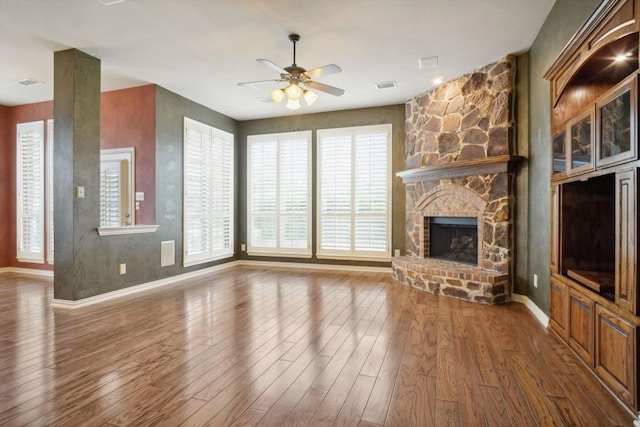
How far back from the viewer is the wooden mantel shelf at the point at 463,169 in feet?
14.5

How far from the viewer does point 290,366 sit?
2598 millimetres

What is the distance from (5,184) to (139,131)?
333 centimetres

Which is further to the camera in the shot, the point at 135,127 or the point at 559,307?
the point at 135,127

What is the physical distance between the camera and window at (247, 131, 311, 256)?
6957 millimetres

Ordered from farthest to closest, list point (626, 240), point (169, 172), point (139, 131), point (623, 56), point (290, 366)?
point (169, 172) → point (139, 131) → point (290, 366) → point (623, 56) → point (626, 240)

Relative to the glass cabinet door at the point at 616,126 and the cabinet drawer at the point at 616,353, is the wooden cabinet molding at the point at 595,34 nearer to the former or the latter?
the glass cabinet door at the point at 616,126

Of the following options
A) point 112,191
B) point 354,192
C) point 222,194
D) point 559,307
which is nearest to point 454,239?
point 354,192

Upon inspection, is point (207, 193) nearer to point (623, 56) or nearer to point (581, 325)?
point (581, 325)

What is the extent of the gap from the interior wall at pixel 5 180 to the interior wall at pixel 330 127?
420 centimetres

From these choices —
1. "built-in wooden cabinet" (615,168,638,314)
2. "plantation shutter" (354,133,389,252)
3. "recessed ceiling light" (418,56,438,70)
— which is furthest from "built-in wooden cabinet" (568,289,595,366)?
"plantation shutter" (354,133,389,252)

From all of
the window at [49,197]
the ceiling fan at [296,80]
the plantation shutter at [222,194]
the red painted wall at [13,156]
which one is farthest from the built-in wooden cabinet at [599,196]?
the red painted wall at [13,156]

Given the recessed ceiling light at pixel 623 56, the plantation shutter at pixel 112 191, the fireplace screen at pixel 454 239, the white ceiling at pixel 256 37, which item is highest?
the white ceiling at pixel 256 37

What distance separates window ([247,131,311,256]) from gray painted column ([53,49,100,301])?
3.34m

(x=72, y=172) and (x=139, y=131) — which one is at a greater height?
(x=139, y=131)
